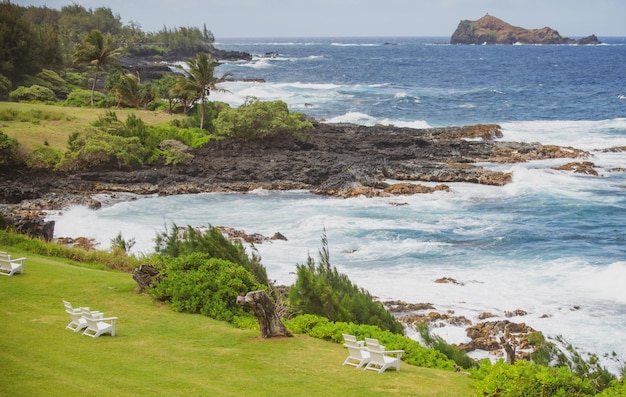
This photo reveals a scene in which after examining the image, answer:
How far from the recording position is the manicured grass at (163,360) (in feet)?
34.7

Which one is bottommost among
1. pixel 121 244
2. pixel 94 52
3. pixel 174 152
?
pixel 121 244

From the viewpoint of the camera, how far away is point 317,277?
17.1 metres

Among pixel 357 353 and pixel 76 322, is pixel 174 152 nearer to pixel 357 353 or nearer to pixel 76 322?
pixel 76 322

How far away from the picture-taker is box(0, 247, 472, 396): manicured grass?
10.6 meters

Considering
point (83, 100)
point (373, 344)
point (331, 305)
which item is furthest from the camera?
point (83, 100)

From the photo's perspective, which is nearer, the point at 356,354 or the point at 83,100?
the point at 356,354

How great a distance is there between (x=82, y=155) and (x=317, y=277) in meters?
22.5

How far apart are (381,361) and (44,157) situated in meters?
28.5

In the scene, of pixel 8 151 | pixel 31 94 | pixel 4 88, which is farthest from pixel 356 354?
pixel 4 88

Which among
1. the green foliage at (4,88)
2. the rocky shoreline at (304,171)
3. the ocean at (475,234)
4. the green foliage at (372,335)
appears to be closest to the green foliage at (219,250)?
the green foliage at (372,335)

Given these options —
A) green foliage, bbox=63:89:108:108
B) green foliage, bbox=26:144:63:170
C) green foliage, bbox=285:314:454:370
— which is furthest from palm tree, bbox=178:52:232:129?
green foliage, bbox=285:314:454:370

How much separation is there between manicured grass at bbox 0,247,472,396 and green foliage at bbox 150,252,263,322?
1.10ft

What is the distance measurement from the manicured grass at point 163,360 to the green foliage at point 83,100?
40.1 metres

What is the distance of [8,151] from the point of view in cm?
3425
